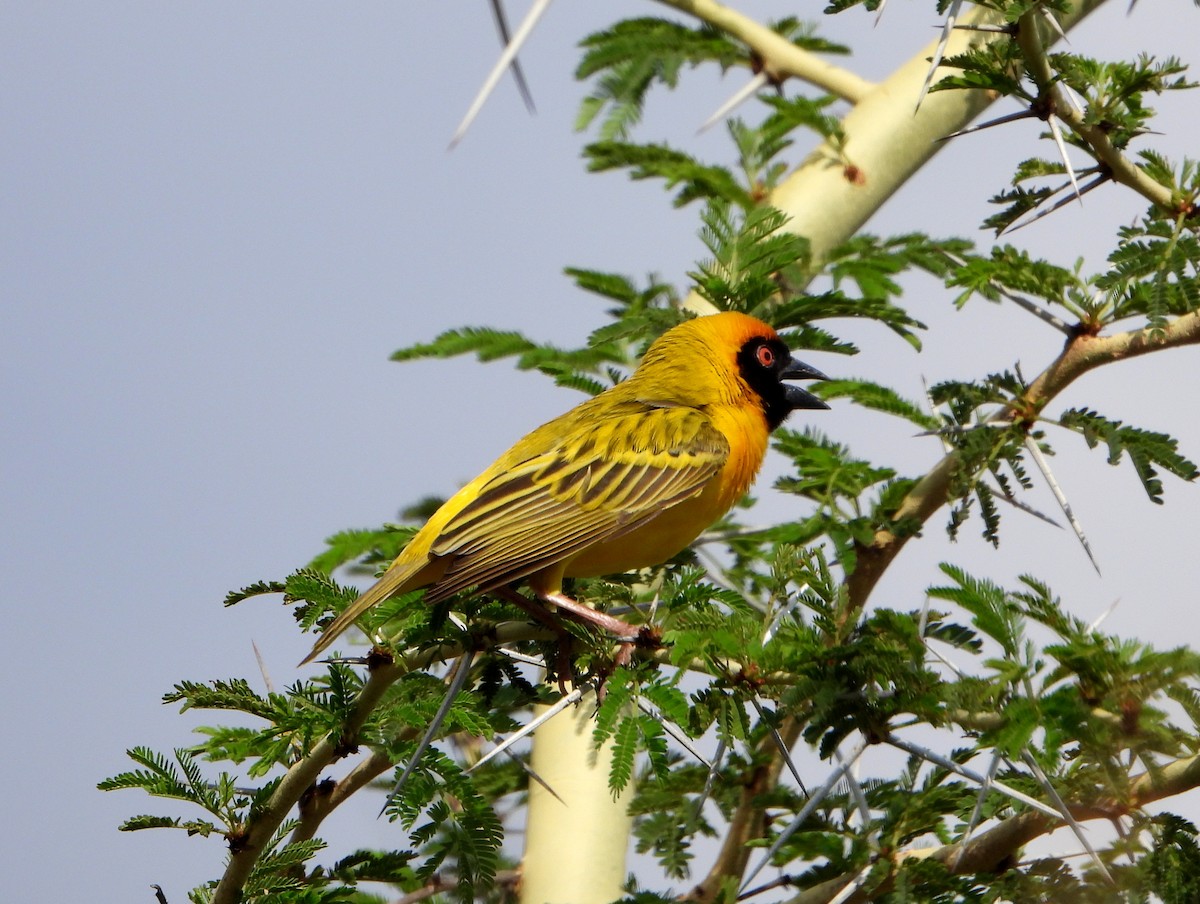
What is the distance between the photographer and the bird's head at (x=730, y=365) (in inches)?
240

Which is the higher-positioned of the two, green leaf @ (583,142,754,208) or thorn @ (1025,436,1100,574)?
green leaf @ (583,142,754,208)

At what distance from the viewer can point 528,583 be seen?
5.14 meters

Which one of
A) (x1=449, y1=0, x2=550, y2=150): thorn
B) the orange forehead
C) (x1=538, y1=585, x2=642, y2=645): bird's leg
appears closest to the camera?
(x1=449, y1=0, x2=550, y2=150): thorn

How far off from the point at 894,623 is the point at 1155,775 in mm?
746

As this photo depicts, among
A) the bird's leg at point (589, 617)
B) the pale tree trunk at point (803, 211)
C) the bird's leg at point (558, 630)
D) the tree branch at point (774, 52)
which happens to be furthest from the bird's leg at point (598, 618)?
the tree branch at point (774, 52)

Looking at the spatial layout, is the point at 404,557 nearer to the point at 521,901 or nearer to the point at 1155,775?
the point at 521,901

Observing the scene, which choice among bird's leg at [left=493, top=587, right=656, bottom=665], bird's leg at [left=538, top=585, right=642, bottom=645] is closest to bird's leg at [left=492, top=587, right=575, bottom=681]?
bird's leg at [left=493, top=587, right=656, bottom=665]

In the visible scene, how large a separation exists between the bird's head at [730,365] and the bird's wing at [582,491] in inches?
11.5

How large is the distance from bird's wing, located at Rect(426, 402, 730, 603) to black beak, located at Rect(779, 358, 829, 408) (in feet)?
1.94

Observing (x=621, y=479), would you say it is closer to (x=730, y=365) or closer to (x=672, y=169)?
(x=730, y=365)

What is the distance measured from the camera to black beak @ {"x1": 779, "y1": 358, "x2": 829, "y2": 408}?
6.19m

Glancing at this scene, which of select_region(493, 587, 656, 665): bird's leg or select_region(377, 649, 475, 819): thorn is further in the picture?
select_region(493, 587, 656, 665): bird's leg

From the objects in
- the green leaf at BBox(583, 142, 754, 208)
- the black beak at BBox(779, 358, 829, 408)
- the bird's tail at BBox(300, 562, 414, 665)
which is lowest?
the bird's tail at BBox(300, 562, 414, 665)

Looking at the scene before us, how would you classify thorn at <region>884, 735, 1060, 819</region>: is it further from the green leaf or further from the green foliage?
the green leaf
